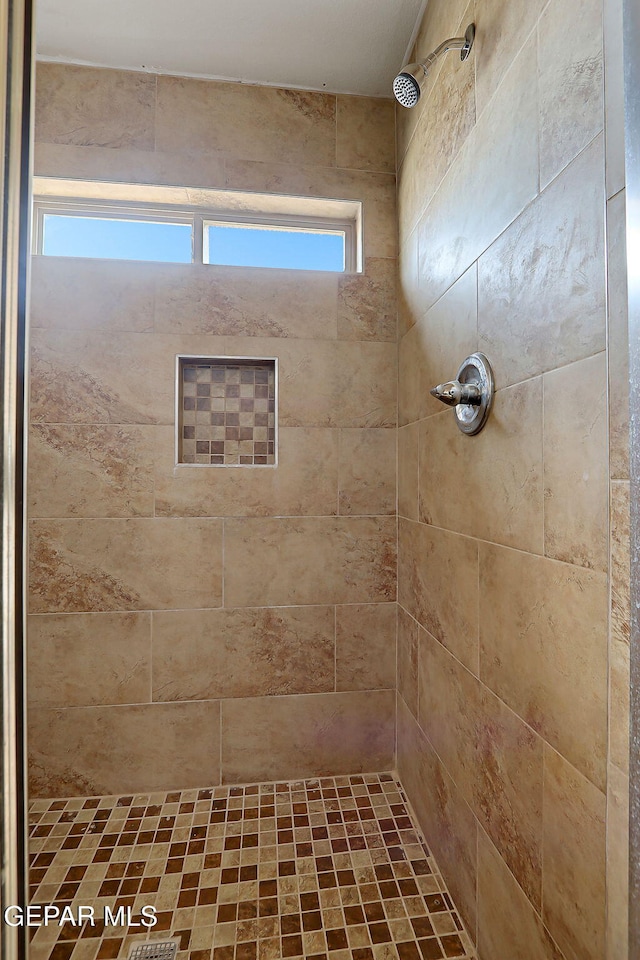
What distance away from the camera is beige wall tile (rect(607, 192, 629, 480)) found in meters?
0.68

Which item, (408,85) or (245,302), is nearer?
(408,85)

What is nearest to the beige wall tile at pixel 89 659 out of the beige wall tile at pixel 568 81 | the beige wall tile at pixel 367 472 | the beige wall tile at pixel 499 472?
the beige wall tile at pixel 367 472

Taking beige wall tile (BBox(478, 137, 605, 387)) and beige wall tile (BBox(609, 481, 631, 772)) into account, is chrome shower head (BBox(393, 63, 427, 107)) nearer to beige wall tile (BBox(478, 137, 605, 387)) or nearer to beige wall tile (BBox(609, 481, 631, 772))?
beige wall tile (BBox(478, 137, 605, 387))

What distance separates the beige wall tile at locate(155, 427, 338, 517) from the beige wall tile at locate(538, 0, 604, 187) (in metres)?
1.16

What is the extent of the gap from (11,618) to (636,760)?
75cm

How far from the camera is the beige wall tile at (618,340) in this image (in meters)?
0.68

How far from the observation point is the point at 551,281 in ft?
2.86

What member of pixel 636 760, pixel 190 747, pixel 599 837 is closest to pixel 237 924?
pixel 190 747

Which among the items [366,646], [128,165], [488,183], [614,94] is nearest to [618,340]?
[614,94]

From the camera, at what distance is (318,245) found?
201 centimetres

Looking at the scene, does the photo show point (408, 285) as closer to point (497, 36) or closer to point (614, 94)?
point (497, 36)

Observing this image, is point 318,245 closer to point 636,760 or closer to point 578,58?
point 578,58

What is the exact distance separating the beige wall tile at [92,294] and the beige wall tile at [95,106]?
45 centimetres

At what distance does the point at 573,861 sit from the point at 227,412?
162 cm
